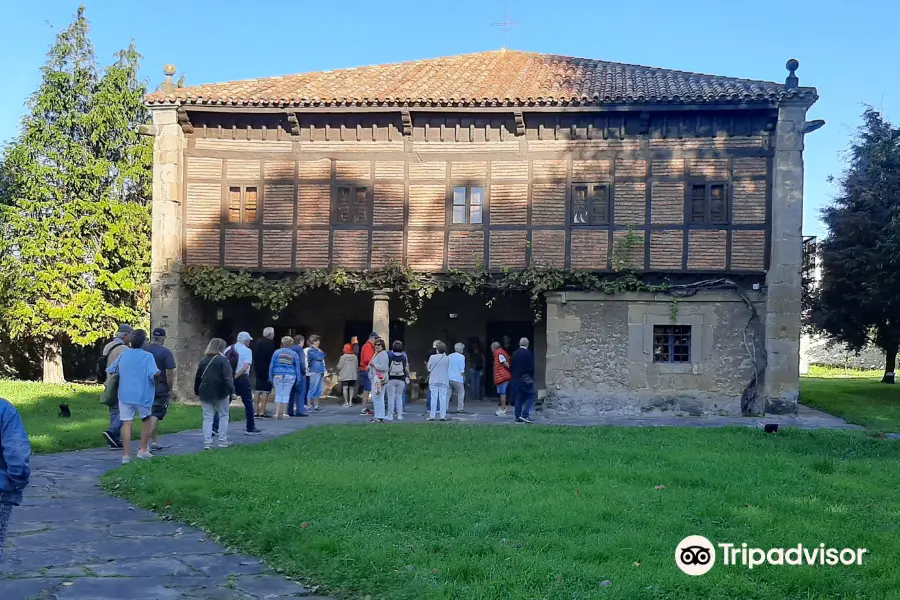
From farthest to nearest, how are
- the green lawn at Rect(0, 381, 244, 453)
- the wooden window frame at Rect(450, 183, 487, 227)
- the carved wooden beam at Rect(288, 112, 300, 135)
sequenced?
the carved wooden beam at Rect(288, 112, 300, 135) < the wooden window frame at Rect(450, 183, 487, 227) < the green lawn at Rect(0, 381, 244, 453)

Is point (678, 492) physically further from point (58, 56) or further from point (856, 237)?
point (58, 56)

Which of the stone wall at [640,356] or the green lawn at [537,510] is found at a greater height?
the stone wall at [640,356]

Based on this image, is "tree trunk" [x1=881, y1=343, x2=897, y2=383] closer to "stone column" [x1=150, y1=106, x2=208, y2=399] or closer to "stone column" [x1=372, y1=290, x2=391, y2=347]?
"stone column" [x1=372, y1=290, x2=391, y2=347]

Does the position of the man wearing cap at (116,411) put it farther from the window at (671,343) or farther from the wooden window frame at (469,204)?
the window at (671,343)

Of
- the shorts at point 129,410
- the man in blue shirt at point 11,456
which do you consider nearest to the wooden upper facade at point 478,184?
the shorts at point 129,410

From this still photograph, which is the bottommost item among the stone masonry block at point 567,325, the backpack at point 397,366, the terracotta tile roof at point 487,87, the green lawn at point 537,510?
the green lawn at point 537,510

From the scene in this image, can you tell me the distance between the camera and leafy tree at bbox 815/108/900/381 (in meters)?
22.1

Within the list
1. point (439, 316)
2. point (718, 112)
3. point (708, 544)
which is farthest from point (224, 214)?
point (708, 544)

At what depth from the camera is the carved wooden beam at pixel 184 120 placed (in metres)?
19.9

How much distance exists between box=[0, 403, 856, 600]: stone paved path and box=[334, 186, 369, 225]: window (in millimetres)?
10836

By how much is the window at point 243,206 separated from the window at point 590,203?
7.44 meters

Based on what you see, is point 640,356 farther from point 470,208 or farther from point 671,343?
point 470,208

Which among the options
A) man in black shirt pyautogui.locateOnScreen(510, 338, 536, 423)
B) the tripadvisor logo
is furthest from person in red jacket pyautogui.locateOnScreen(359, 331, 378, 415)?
the tripadvisor logo

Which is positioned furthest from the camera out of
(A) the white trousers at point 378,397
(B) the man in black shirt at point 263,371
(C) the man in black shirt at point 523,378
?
(B) the man in black shirt at point 263,371
